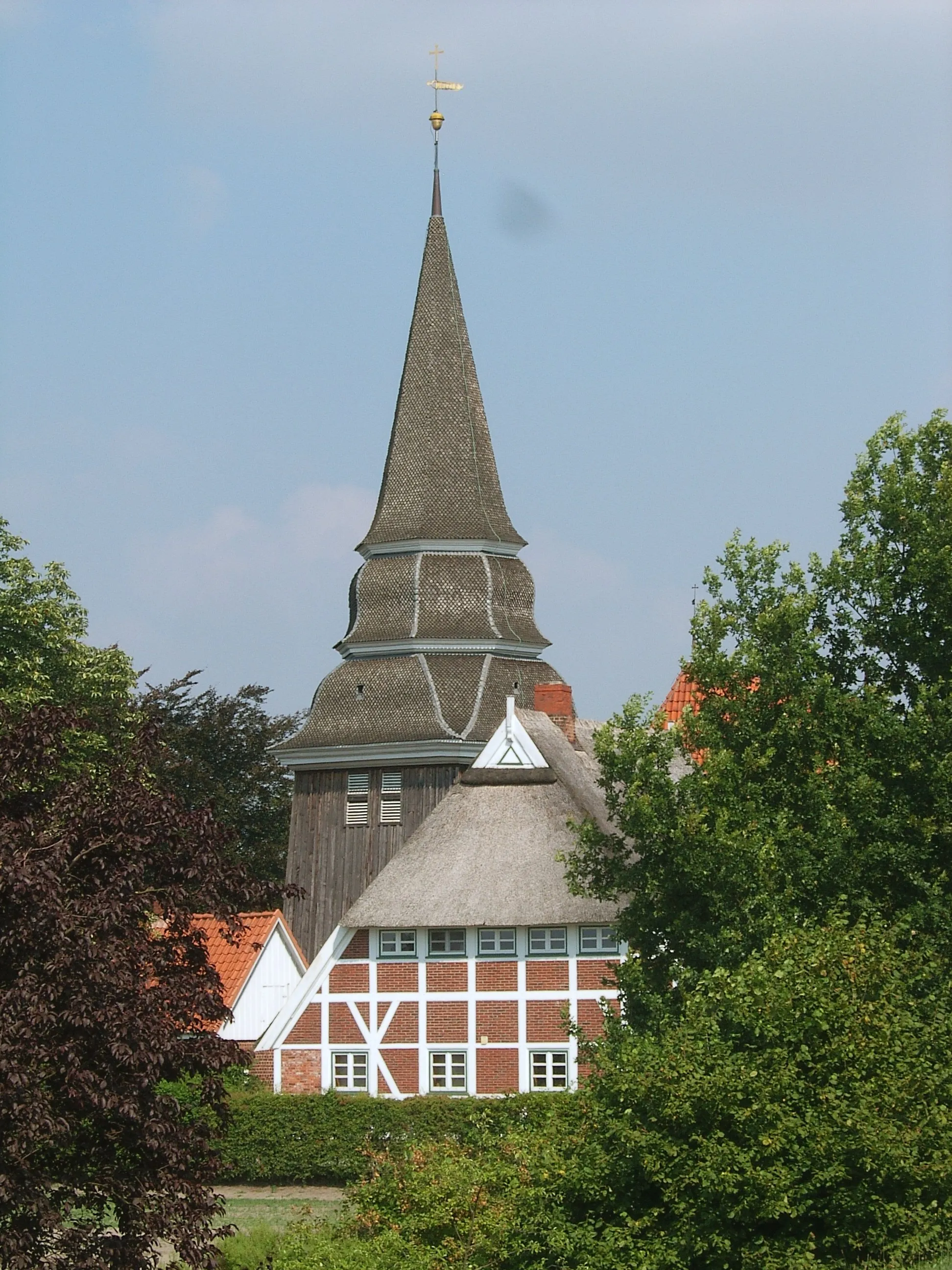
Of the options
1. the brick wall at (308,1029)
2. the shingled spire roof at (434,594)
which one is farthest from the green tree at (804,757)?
the shingled spire roof at (434,594)

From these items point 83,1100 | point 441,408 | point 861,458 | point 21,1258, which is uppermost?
point 441,408

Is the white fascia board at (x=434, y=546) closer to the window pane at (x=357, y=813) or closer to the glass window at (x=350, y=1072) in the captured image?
the window pane at (x=357, y=813)

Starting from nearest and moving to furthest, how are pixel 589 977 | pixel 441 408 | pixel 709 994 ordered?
pixel 709 994, pixel 589 977, pixel 441 408

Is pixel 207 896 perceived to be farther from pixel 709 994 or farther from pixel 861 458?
pixel 861 458

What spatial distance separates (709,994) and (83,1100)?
6.32 m

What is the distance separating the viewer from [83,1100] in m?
14.3

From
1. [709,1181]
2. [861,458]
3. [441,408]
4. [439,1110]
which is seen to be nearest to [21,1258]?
[709,1181]

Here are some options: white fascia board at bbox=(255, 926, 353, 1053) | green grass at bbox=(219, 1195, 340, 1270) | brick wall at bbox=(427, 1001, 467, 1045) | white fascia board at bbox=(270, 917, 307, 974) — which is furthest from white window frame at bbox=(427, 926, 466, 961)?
white fascia board at bbox=(270, 917, 307, 974)

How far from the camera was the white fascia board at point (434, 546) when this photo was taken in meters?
46.2

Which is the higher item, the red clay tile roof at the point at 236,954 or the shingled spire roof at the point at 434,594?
the shingled spire roof at the point at 434,594

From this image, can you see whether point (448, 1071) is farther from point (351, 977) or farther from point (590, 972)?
point (590, 972)

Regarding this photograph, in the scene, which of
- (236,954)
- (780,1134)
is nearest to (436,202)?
(236,954)

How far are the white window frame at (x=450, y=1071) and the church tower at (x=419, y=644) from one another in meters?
7.44

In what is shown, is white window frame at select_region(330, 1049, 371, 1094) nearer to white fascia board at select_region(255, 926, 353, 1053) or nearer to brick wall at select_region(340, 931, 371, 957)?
white fascia board at select_region(255, 926, 353, 1053)
